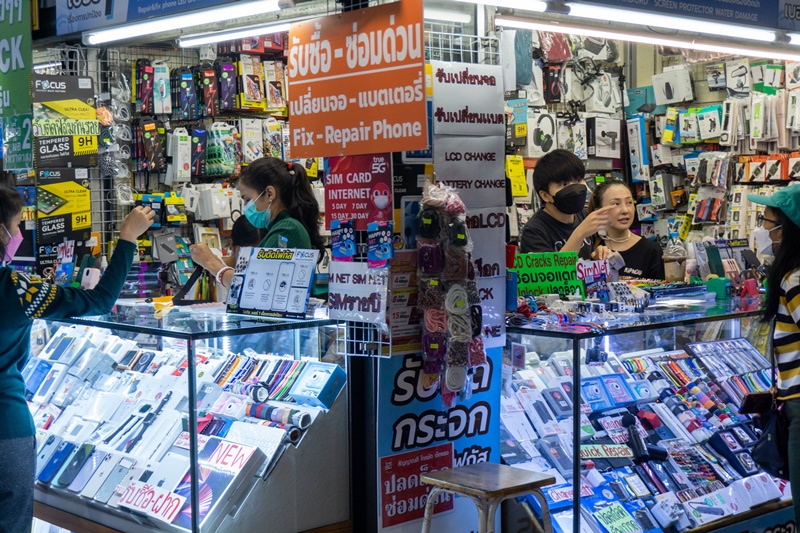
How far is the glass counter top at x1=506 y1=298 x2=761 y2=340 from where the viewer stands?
348cm

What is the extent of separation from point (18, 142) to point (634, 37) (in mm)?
3557

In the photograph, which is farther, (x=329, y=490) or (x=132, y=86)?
(x=132, y=86)

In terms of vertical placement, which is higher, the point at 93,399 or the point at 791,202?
the point at 791,202

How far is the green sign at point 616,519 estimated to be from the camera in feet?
11.5

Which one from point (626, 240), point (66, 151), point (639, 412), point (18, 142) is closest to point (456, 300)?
point (639, 412)

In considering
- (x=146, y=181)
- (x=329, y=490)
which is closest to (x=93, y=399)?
(x=329, y=490)

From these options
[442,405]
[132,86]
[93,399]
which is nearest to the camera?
[442,405]

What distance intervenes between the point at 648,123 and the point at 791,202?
20.5ft

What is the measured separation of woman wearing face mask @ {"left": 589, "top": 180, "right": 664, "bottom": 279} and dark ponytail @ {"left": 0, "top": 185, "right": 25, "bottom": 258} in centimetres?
→ 334

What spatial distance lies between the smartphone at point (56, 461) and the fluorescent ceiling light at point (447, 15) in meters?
2.31

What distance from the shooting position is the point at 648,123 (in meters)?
9.23

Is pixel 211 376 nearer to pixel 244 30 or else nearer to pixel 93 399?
pixel 93 399

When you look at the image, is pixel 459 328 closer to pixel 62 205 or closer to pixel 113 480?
pixel 113 480

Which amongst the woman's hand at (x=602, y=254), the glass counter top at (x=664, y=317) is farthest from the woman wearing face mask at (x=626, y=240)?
the glass counter top at (x=664, y=317)
